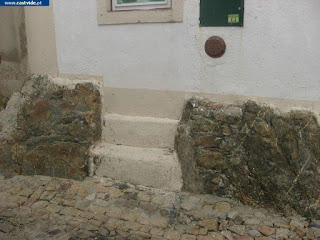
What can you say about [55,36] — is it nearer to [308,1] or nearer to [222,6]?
[222,6]

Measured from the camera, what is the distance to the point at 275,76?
380cm

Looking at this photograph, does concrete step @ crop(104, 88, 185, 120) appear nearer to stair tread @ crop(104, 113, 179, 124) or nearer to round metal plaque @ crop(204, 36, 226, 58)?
stair tread @ crop(104, 113, 179, 124)

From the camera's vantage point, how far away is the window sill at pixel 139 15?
13.5 ft

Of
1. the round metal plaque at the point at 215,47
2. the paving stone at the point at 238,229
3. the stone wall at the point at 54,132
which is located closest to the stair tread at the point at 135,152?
the stone wall at the point at 54,132

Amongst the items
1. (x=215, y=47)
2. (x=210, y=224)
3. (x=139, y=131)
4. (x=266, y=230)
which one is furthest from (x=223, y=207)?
(x=215, y=47)

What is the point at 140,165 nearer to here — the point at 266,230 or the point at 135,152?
the point at 135,152

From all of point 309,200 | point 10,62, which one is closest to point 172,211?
point 309,200

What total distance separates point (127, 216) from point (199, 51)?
1.98 m

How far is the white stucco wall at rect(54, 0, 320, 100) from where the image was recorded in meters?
3.64

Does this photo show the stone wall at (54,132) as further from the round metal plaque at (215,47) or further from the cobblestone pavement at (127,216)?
the round metal plaque at (215,47)

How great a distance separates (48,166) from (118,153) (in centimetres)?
100

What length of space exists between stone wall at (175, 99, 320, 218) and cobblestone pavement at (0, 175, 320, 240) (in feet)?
0.50

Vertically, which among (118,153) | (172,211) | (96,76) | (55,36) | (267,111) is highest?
(55,36)

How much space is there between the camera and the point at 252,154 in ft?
12.8
